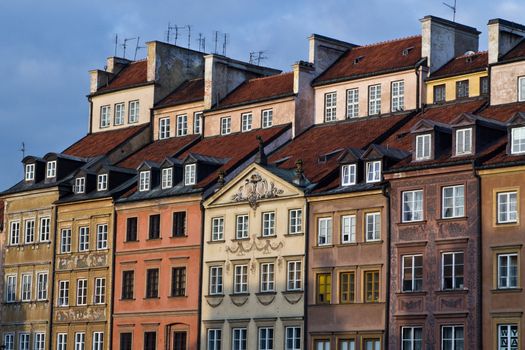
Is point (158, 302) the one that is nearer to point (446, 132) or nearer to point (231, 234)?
point (231, 234)

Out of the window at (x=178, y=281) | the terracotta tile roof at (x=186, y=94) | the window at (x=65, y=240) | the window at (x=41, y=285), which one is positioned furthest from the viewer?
the terracotta tile roof at (x=186, y=94)

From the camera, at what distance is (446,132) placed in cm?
7188

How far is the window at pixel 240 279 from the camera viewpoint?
79.9 metres

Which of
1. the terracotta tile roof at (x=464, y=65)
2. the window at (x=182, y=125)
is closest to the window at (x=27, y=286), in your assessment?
the window at (x=182, y=125)

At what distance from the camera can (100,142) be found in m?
97.2

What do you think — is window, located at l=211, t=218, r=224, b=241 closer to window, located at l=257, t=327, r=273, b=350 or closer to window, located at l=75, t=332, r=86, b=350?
window, located at l=257, t=327, r=273, b=350

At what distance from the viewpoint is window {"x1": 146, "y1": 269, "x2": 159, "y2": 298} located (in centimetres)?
8469

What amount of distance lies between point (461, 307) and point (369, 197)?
25.5ft

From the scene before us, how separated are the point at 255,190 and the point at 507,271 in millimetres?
16327

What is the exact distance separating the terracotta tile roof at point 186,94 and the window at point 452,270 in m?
27.1

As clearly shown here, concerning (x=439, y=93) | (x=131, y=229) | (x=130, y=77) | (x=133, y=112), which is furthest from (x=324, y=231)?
(x=130, y=77)

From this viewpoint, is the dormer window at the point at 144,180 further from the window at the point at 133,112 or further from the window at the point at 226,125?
the window at the point at 133,112

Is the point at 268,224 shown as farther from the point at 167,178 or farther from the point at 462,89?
the point at 462,89

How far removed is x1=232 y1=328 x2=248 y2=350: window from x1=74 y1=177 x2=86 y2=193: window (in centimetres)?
1531
